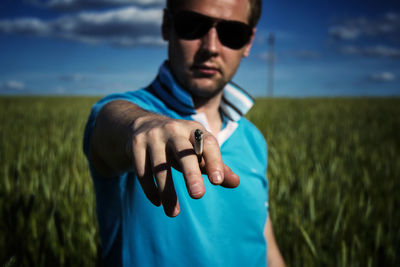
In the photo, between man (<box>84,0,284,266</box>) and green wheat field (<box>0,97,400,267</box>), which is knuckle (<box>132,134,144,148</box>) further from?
green wheat field (<box>0,97,400,267</box>)

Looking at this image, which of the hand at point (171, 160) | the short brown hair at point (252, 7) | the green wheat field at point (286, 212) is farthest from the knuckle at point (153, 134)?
the short brown hair at point (252, 7)

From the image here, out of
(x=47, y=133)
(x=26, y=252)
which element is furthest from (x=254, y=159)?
(x=47, y=133)

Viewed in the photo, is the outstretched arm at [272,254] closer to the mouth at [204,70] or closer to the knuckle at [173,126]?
the mouth at [204,70]

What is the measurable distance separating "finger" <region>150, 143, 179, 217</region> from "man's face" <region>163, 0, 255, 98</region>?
2.67 feet

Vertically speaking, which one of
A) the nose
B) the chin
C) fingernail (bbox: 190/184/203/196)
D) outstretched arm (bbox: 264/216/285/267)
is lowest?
outstretched arm (bbox: 264/216/285/267)

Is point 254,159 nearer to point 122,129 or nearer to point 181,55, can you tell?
point 181,55

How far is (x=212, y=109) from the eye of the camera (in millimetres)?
1322

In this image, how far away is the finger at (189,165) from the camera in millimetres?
349

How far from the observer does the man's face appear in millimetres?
1162

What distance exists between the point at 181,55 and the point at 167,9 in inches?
12.8

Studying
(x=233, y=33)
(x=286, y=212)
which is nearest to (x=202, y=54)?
(x=233, y=33)

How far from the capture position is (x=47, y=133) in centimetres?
385

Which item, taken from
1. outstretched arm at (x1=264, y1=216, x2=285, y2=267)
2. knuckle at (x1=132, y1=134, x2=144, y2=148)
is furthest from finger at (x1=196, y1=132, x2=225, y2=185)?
outstretched arm at (x1=264, y1=216, x2=285, y2=267)

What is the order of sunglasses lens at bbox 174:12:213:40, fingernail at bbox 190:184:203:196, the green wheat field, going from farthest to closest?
the green wheat field
sunglasses lens at bbox 174:12:213:40
fingernail at bbox 190:184:203:196
